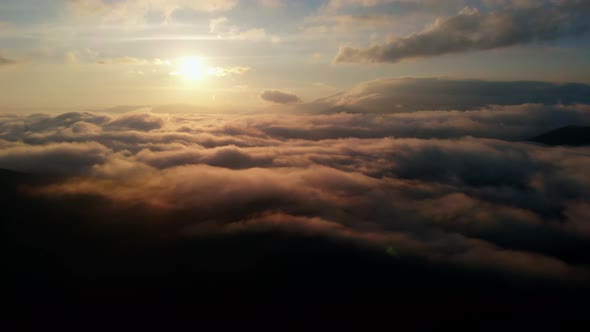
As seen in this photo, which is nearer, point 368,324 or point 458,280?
point 368,324

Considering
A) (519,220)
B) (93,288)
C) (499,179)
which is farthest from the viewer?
(499,179)

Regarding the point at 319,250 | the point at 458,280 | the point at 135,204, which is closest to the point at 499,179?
the point at 458,280

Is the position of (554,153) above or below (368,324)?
above

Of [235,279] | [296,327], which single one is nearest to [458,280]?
[296,327]

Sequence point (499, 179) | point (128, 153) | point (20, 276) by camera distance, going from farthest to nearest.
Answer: point (128, 153) → point (499, 179) → point (20, 276)

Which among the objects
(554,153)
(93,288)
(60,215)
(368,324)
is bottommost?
(368,324)

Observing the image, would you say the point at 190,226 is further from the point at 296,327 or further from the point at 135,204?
the point at 296,327

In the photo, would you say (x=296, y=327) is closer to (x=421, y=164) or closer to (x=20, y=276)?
(x=20, y=276)

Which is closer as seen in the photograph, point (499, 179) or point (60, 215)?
point (60, 215)

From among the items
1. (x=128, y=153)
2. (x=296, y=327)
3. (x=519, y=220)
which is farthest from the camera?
(x=128, y=153)
